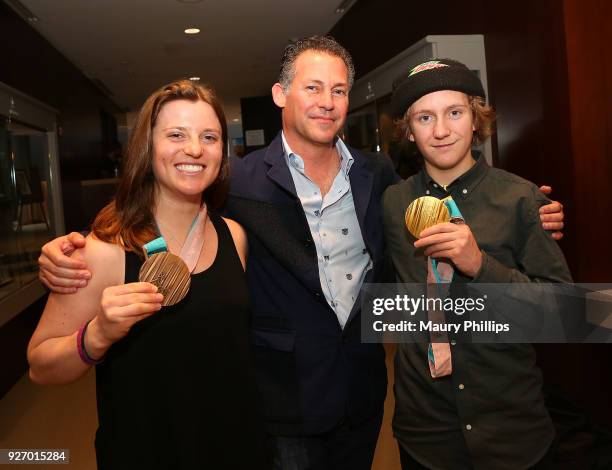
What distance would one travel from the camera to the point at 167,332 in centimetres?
145

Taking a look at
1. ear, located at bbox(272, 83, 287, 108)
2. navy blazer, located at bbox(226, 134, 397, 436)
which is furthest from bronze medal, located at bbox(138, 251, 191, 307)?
ear, located at bbox(272, 83, 287, 108)

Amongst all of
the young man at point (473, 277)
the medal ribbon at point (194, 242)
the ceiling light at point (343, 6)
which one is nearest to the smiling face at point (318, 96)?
the young man at point (473, 277)

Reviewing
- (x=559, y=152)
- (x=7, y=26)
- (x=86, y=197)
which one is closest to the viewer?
(x=559, y=152)

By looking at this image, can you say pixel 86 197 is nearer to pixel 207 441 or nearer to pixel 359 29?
pixel 359 29

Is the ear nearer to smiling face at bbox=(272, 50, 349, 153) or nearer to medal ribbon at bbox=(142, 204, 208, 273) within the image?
smiling face at bbox=(272, 50, 349, 153)

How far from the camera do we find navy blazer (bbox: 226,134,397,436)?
70.8 inches

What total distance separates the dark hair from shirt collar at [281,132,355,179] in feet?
0.68

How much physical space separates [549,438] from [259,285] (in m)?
0.97

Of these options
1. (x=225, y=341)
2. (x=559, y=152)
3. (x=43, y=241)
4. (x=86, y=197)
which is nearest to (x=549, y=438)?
(x=225, y=341)

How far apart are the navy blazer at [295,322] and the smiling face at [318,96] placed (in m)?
0.19

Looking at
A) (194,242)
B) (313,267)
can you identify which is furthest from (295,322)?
(194,242)

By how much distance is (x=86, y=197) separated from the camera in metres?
9.01

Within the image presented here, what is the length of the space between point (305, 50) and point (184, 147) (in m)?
0.71

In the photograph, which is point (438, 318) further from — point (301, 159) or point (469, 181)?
point (301, 159)
